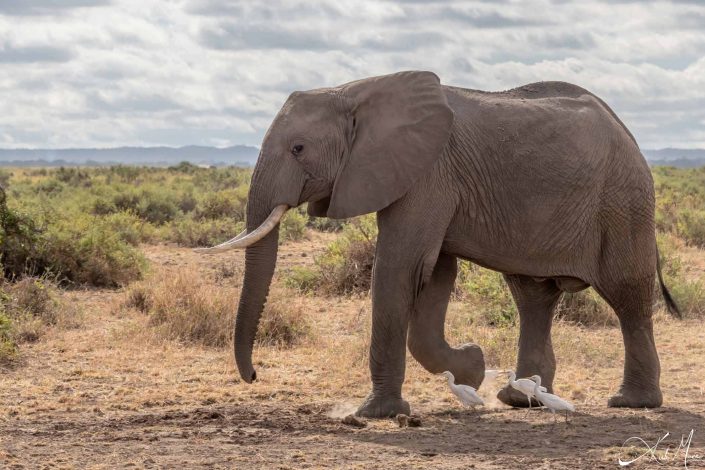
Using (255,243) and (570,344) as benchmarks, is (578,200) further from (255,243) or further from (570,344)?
(570,344)

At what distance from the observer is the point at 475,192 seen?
26.6ft

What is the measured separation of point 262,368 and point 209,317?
49.0 inches

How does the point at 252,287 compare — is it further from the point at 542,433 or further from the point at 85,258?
the point at 85,258

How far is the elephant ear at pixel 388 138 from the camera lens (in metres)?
7.73

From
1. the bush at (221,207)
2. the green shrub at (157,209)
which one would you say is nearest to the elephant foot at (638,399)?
the bush at (221,207)

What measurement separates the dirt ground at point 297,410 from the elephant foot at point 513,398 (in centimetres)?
8

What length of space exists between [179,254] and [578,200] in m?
11.2

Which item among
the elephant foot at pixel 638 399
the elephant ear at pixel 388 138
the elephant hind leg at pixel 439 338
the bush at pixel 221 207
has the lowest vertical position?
the elephant foot at pixel 638 399

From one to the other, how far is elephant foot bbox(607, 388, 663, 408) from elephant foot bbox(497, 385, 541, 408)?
59 centimetres

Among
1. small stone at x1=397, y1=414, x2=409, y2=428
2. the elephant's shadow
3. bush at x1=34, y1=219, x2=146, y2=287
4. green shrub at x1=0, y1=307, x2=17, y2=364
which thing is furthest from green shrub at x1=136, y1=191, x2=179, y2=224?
small stone at x1=397, y1=414, x2=409, y2=428

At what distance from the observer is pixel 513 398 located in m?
8.72

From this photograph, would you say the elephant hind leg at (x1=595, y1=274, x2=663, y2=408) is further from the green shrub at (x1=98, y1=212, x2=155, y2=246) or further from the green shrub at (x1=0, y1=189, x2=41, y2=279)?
the green shrub at (x1=98, y1=212, x2=155, y2=246)

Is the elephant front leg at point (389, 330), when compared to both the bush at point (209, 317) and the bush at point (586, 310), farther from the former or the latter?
the bush at point (586, 310)

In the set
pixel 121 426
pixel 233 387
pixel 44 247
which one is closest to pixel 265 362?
pixel 233 387
